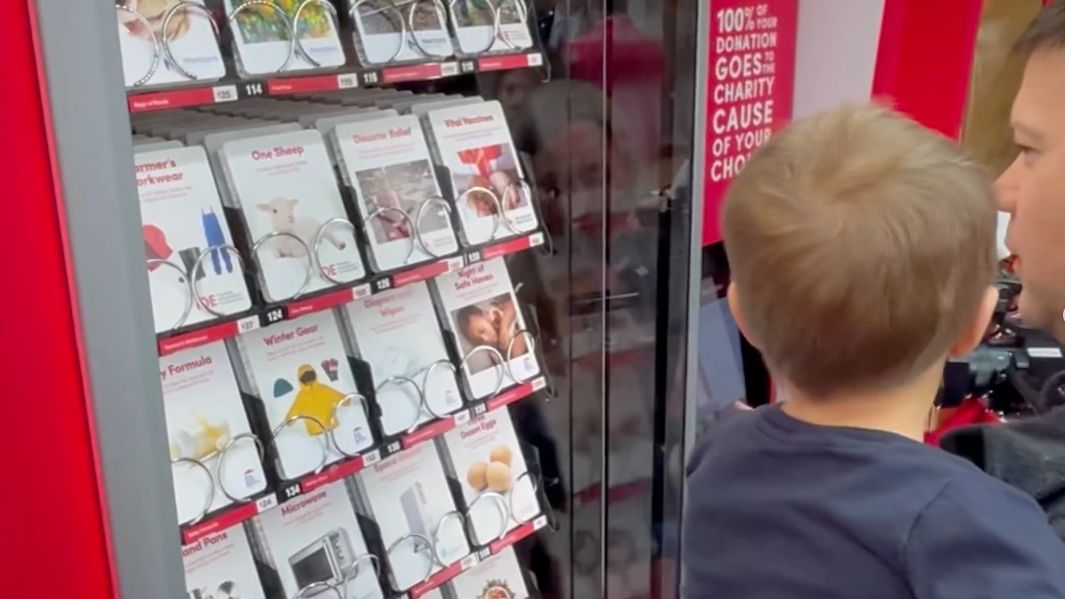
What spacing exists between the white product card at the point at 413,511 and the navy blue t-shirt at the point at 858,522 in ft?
2.83

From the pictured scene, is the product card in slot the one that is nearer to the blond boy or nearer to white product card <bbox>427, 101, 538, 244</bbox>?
white product card <bbox>427, 101, 538, 244</bbox>

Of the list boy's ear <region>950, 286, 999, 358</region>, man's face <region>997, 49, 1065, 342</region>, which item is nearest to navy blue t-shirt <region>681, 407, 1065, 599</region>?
boy's ear <region>950, 286, 999, 358</region>

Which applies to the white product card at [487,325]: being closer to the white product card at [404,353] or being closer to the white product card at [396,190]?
the white product card at [404,353]

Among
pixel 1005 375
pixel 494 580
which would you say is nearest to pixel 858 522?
pixel 1005 375

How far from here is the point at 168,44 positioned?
4.91 ft

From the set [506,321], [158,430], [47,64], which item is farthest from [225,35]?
[506,321]

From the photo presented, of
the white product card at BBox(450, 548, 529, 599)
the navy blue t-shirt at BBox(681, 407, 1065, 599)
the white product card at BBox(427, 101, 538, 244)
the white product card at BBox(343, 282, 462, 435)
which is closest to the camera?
the navy blue t-shirt at BBox(681, 407, 1065, 599)

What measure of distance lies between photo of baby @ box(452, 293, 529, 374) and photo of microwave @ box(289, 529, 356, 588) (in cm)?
41

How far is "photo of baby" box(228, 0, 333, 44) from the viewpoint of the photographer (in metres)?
1.62

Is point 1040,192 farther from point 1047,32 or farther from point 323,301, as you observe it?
point 323,301

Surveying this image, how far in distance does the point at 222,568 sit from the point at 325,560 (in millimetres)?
209

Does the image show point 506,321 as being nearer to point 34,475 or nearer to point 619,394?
point 619,394

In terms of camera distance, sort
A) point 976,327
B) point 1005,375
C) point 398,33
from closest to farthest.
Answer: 1. point 976,327
2. point 398,33
3. point 1005,375

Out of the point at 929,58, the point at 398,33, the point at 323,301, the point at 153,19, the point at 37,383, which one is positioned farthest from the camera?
the point at 929,58
